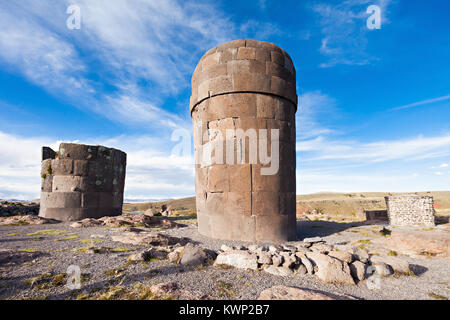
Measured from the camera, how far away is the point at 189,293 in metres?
2.81

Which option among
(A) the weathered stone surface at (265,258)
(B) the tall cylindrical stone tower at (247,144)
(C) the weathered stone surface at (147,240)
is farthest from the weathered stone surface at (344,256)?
(C) the weathered stone surface at (147,240)

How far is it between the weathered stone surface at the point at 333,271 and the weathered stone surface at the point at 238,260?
100 centimetres

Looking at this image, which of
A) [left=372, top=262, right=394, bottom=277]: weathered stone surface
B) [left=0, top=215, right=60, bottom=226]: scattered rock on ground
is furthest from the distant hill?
[left=372, top=262, right=394, bottom=277]: weathered stone surface

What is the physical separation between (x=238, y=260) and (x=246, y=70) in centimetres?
509

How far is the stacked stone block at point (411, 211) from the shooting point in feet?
34.0

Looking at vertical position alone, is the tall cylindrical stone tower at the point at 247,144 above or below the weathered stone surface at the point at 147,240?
above

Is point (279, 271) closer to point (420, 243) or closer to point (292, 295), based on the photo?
point (292, 295)

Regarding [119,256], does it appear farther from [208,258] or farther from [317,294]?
[317,294]

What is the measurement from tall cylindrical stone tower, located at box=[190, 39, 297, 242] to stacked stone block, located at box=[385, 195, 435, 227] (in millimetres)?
7003

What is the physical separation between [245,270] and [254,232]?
2549mm

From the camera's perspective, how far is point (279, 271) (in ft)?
12.0

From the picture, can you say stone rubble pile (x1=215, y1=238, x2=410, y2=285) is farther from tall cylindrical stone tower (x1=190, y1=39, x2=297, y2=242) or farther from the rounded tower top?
the rounded tower top

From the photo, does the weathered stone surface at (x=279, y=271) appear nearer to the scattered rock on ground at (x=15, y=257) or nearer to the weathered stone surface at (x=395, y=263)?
the weathered stone surface at (x=395, y=263)
